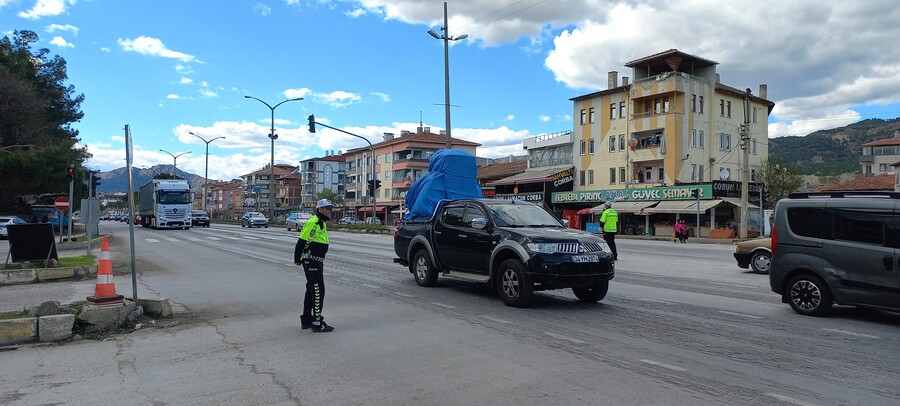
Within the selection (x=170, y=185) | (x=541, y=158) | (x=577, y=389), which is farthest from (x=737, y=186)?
(x=577, y=389)

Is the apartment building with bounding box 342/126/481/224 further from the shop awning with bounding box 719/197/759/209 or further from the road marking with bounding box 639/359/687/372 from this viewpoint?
the road marking with bounding box 639/359/687/372

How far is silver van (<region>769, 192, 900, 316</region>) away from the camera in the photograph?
7609 millimetres

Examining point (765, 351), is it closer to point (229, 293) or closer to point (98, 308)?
point (98, 308)

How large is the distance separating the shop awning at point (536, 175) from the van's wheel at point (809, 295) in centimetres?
4845

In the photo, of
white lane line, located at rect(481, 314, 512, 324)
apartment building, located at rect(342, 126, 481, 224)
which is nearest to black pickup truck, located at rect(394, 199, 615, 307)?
white lane line, located at rect(481, 314, 512, 324)

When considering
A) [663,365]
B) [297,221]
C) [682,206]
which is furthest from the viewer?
[297,221]

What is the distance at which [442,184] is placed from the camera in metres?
14.5

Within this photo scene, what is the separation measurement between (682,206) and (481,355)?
40.9m

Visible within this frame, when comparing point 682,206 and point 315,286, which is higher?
point 682,206

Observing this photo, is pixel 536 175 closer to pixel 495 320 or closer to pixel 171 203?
pixel 171 203

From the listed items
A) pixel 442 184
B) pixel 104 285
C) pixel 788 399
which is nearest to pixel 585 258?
pixel 788 399

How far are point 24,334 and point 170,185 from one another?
39.0 m

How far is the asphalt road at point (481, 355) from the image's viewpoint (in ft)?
15.9

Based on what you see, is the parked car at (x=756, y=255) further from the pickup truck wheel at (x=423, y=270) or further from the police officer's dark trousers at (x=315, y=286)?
the police officer's dark trousers at (x=315, y=286)
